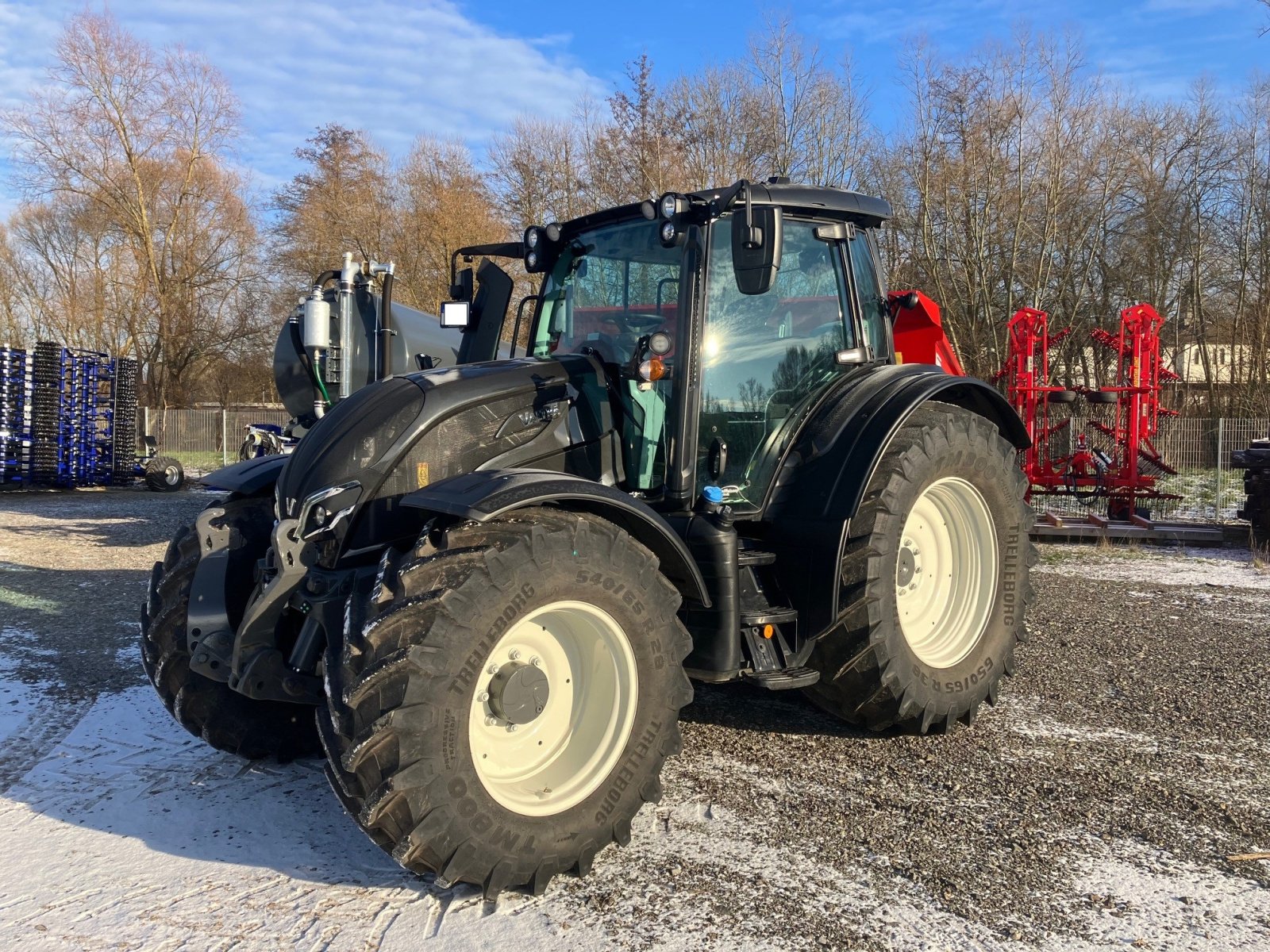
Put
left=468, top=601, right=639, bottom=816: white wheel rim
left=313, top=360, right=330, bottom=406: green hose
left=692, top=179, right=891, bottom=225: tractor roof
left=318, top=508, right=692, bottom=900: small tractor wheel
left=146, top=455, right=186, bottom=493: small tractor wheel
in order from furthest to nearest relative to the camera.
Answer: left=146, top=455, right=186, bottom=493: small tractor wheel → left=313, top=360, right=330, bottom=406: green hose → left=692, top=179, right=891, bottom=225: tractor roof → left=468, top=601, right=639, bottom=816: white wheel rim → left=318, top=508, right=692, bottom=900: small tractor wheel

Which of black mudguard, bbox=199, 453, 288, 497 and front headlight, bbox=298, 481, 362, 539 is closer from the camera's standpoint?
front headlight, bbox=298, 481, 362, 539

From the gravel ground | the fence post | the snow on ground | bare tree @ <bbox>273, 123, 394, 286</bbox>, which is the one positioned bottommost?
the snow on ground

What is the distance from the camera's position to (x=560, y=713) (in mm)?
3365

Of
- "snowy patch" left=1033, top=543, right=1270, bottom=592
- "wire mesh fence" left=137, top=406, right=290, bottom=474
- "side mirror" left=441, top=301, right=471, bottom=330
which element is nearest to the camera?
"side mirror" left=441, top=301, right=471, bottom=330

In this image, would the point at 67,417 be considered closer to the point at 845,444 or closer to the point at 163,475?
the point at 163,475

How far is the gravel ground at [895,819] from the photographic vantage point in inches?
112

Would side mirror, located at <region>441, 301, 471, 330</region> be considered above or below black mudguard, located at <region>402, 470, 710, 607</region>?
above

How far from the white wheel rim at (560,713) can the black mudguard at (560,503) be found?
0.35 meters

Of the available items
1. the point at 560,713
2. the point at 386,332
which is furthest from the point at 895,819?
the point at 386,332

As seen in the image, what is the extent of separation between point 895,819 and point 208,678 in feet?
8.72

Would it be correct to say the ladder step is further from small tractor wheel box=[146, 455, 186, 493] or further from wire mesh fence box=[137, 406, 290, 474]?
wire mesh fence box=[137, 406, 290, 474]

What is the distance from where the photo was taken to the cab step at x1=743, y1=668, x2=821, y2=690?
3.81 m

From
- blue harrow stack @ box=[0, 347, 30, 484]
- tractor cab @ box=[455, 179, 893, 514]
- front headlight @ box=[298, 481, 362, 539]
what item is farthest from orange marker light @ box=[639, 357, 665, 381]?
blue harrow stack @ box=[0, 347, 30, 484]

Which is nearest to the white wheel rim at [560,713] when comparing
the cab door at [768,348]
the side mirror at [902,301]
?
the cab door at [768,348]
